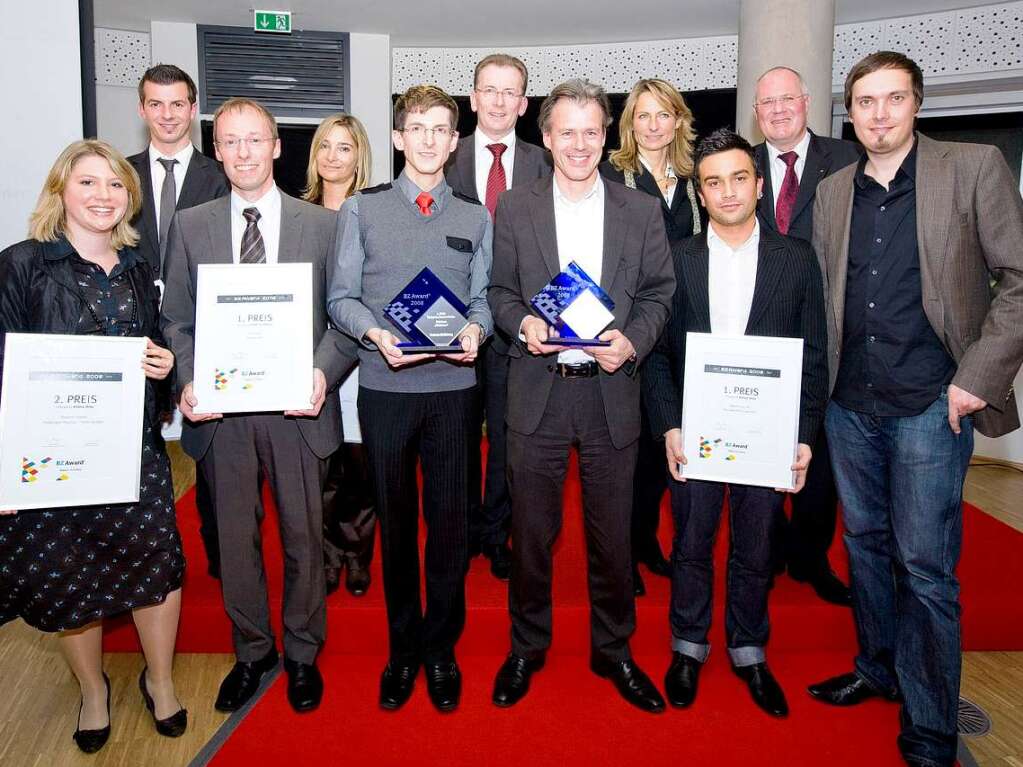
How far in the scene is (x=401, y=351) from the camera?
2.03 metres

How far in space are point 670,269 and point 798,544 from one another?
1.37m

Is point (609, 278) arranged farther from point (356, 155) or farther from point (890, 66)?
point (356, 155)

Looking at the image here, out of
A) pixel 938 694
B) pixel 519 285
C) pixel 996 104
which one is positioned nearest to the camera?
pixel 938 694

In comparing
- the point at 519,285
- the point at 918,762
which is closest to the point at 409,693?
the point at 519,285

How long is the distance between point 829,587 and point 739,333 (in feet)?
3.92

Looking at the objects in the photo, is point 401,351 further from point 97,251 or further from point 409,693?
point 409,693

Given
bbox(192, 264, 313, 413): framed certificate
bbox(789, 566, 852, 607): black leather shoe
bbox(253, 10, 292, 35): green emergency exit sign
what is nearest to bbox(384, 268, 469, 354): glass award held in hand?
bbox(192, 264, 313, 413): framed certificate

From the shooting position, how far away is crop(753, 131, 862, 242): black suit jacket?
264 centimetres

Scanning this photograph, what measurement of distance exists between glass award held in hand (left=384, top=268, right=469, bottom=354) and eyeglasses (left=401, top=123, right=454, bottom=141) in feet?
1.30

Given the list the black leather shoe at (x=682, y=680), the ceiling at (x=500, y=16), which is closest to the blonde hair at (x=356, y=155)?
the black leather shoe at (x=682, y=680)

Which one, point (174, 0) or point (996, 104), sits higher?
point (174, 0)

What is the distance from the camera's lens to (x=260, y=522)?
7.70ft

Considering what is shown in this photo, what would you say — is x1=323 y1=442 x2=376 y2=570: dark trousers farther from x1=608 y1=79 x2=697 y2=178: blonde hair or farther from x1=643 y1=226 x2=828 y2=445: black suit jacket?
x1=608 y1=79 x2=697 y2=178: blonde hair

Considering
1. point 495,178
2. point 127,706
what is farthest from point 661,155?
point 127,706
